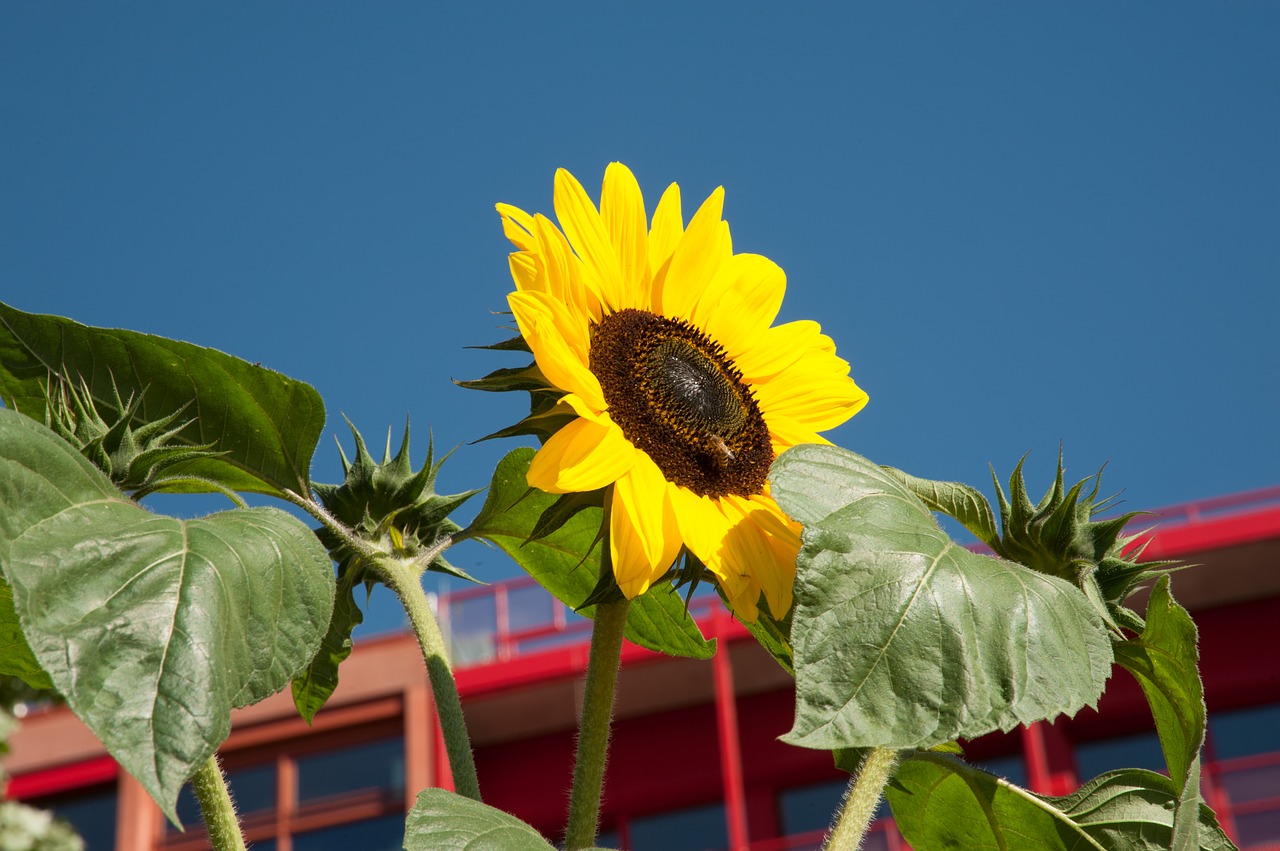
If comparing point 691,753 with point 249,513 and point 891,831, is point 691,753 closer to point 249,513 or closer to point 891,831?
point 891,831

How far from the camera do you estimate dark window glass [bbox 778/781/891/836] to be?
1412 cm

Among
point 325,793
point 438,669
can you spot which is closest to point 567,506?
point 438,669

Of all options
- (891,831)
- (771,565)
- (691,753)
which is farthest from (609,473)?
(691,753)

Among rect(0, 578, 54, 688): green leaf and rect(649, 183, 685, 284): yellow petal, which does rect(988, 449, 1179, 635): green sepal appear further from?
rect(0, 578, 54, 688): green leaf

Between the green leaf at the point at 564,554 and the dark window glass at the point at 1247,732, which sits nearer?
the green leaf at the point at 564,554

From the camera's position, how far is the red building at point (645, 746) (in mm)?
13164

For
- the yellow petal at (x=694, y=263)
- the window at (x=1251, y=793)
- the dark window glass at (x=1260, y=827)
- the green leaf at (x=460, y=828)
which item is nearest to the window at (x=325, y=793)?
the window at (x=1251, y=793)

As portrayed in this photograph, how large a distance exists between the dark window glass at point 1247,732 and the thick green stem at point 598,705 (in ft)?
42.6

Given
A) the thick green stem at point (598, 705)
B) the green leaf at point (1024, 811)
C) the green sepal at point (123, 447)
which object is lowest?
the green leaf at point (1024, 811)

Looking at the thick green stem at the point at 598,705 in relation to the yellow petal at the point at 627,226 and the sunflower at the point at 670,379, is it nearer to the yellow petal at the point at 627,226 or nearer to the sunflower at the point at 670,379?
the sunflower at the point at 670,379

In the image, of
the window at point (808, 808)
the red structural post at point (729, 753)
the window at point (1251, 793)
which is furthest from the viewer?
the window at point (808, 808)

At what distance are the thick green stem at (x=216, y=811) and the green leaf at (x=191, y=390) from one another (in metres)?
0.29

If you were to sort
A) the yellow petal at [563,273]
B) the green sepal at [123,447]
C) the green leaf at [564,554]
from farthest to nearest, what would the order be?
1. the green leaf at [564,554]
2. the yellow petal at [563,273]
3. the green sepal at [123,447]

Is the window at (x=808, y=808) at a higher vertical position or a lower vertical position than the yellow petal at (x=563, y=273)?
higher
